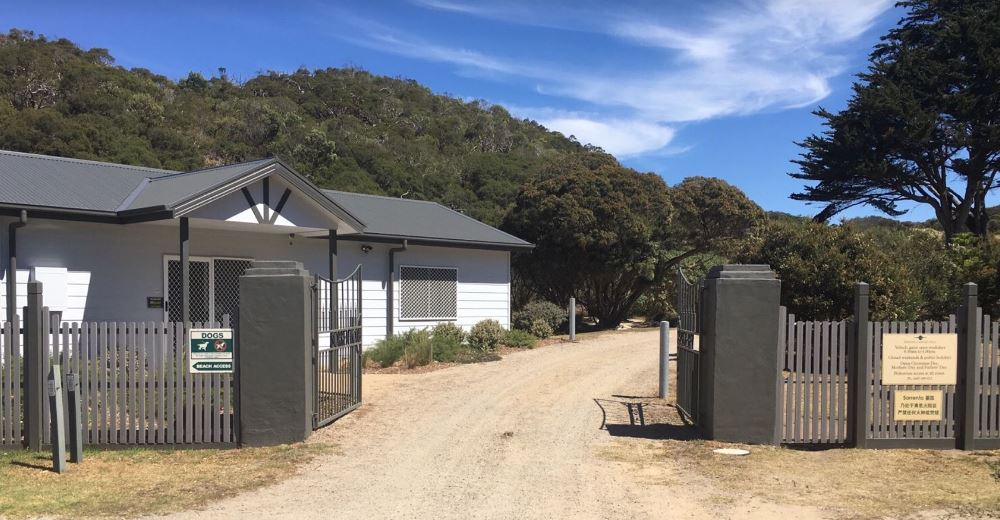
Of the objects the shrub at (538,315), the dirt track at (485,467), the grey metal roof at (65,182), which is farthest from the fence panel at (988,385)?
the shrub at (538,315)

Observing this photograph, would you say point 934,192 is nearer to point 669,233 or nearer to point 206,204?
point 669,233

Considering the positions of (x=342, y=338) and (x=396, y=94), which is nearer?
(x=342, y=338)

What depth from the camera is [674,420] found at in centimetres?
984

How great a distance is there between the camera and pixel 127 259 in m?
13.9

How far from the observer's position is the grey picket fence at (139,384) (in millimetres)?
7918

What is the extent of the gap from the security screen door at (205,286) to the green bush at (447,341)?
4.18m

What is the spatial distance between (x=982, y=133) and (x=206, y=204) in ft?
89.0

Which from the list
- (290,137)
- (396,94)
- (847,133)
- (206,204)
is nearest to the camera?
(206,204)

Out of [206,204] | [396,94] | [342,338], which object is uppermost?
[396,94]

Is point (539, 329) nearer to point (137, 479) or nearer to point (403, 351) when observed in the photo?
point (403, 351)

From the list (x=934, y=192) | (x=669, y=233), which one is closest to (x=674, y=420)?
(x=669, y=233)

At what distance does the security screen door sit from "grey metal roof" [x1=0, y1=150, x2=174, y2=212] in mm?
1718

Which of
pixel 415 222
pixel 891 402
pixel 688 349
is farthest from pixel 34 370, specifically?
pixel 415 222

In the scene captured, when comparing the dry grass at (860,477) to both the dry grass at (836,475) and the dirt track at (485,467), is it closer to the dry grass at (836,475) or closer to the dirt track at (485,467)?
the dry grass at (836,475)
